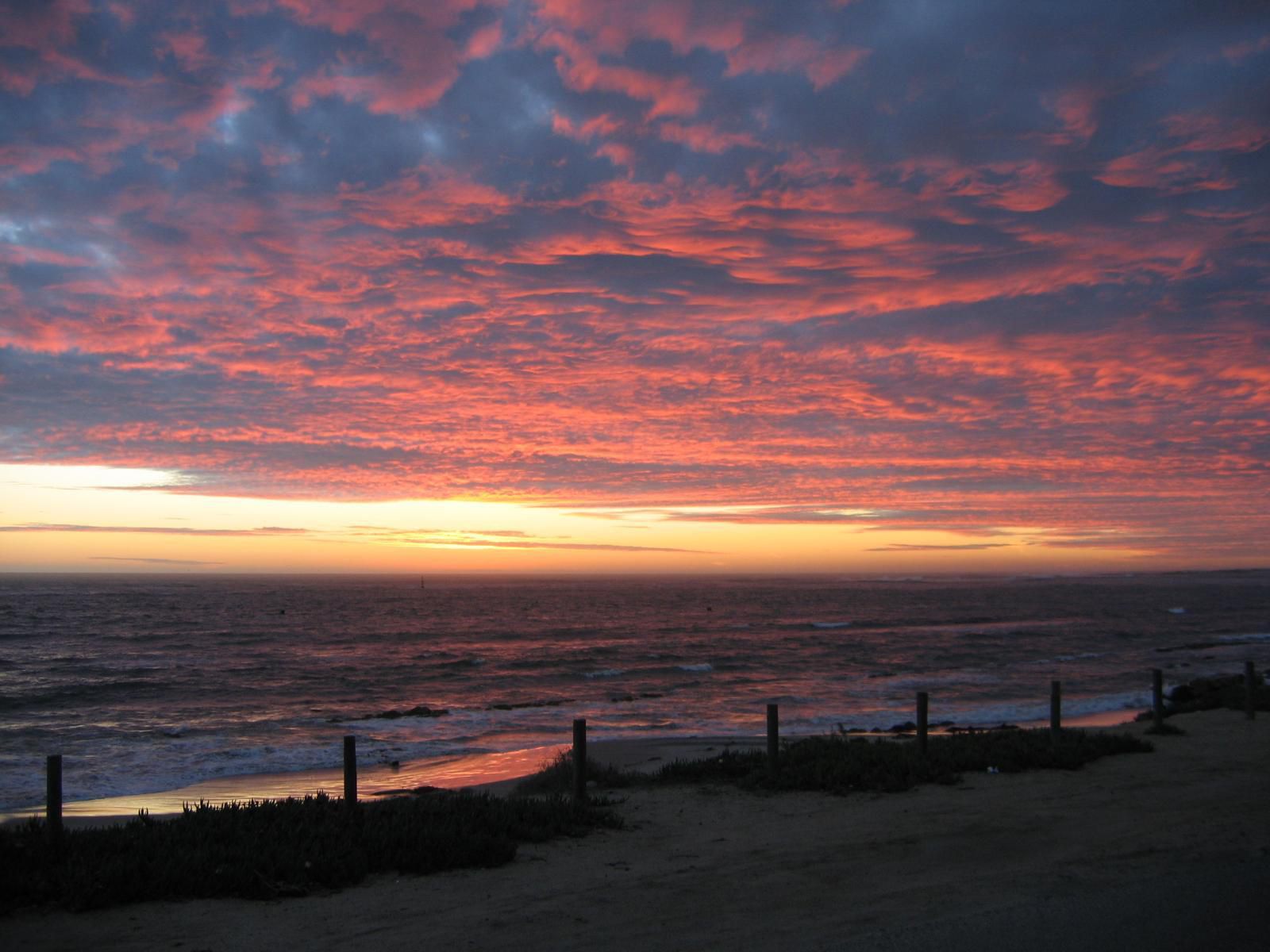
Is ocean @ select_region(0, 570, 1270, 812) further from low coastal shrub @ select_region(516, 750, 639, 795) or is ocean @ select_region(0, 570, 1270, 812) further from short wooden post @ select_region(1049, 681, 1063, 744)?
short wooden post @ select_region(1049, 681, 1063, 744)

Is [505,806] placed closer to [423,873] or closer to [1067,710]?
[423,873]

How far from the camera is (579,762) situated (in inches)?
426

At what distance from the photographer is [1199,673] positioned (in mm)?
35844

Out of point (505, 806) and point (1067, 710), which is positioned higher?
point (505, 806)

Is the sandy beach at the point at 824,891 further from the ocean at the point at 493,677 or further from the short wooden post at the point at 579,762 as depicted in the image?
the ocean at the point at 493,677

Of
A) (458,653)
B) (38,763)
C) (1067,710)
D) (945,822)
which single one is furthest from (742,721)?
(458,653)

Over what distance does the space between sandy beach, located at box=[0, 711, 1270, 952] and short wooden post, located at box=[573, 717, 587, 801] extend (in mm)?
735

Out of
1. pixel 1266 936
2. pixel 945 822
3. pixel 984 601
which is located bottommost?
pixel 984 601

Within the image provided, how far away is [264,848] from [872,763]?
843 centimetres

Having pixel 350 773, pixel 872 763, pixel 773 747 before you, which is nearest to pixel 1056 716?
pixel 872 763

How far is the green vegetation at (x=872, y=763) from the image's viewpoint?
1212 cm

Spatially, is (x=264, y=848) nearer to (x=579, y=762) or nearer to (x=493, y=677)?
(x=579, y=762)

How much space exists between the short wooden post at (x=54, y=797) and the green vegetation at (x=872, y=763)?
257 inches

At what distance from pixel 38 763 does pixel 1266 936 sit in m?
22.9
